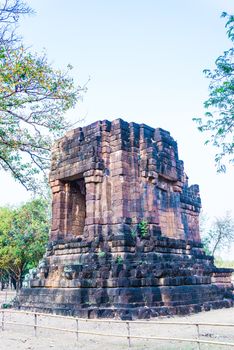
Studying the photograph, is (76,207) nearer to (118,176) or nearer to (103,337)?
(118,176)

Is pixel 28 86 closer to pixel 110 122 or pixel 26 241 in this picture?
pixel 110 122

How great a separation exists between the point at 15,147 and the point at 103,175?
122 inches

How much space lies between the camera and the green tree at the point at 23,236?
27859 millimetres

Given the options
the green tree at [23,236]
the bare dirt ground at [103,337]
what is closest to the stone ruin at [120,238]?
the bare dirt ground at [103,337]

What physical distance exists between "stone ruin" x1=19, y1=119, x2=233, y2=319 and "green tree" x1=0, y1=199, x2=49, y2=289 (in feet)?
50.6

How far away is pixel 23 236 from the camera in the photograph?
2817 centimetres

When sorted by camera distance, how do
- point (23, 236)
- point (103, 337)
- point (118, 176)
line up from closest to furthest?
point (103, 337)
point (118, 176)
point (23, 236)

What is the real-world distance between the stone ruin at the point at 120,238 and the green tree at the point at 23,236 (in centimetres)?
1542

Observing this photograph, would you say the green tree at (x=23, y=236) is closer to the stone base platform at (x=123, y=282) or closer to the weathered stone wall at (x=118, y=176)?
the weathered stone wall at (x=118, y=176)

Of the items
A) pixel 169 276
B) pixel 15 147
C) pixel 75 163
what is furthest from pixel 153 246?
pixel 15 147

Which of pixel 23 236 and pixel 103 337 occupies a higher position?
pixel 23 236

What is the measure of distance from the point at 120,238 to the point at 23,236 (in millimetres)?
19474

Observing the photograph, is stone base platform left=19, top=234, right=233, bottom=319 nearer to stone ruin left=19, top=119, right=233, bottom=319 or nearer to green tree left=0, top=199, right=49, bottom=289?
stone ruin left=19, top=119, right=233, bottom=319

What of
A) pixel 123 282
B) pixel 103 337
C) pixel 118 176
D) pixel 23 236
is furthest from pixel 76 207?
pixel 23 236
